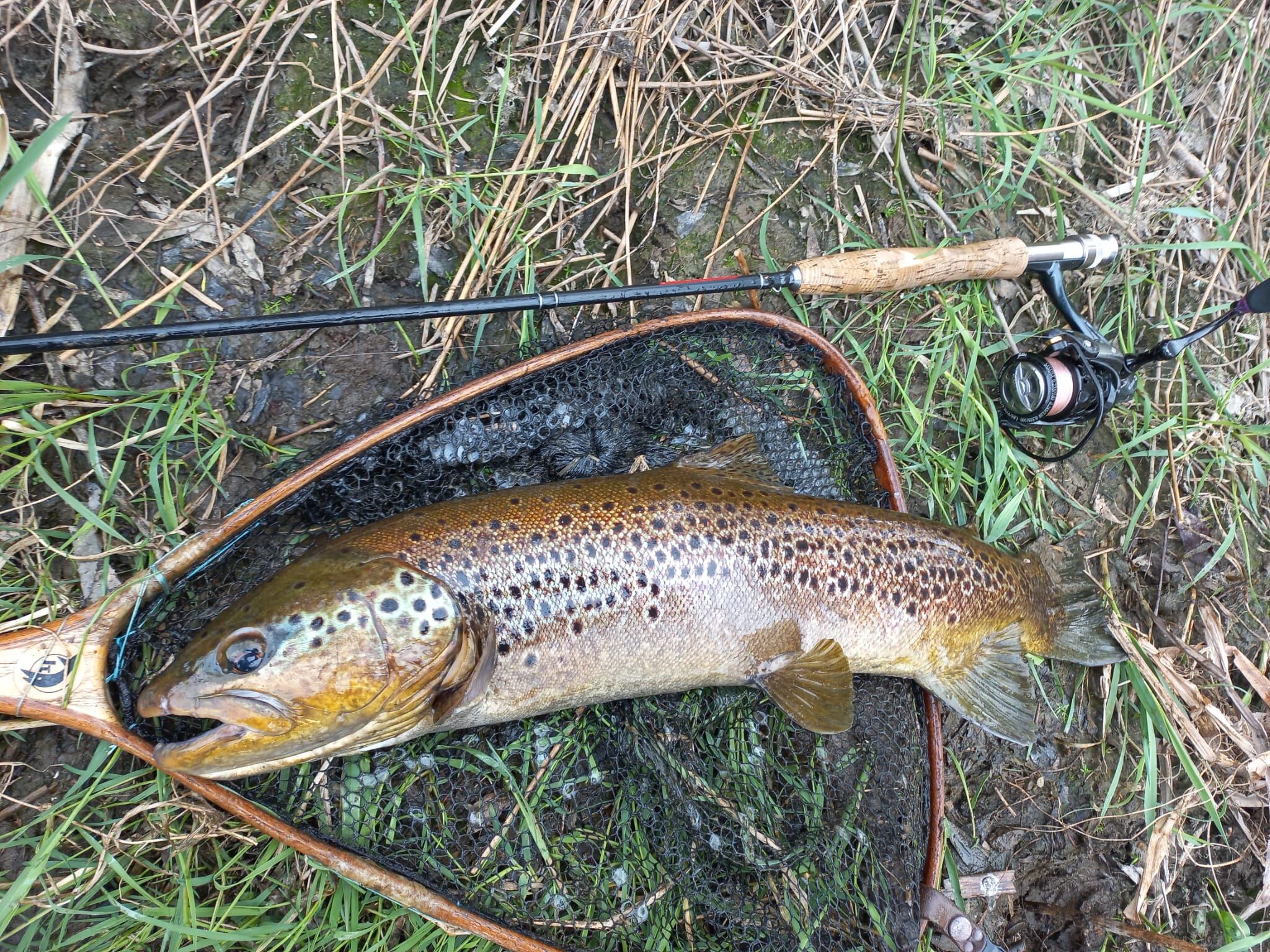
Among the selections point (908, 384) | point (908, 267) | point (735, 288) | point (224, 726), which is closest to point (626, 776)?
point (224, 726)

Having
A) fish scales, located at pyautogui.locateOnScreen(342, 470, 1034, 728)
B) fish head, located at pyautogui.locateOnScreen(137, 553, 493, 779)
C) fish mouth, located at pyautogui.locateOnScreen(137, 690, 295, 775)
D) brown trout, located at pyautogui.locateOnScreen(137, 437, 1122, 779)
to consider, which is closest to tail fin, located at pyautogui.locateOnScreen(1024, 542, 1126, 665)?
brown trout, located at pyautogui.locateOnScreen(137, 437, 1122, 779)

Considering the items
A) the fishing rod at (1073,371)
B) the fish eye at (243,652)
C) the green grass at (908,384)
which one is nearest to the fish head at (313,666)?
the fish eye at (243,652)

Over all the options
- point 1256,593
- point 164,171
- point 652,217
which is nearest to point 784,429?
point 652,217

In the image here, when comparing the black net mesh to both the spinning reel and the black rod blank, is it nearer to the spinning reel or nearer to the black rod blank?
the black rod blank

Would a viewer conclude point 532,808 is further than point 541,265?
No

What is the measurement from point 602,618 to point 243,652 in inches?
35.7

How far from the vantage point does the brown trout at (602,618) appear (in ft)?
5.97

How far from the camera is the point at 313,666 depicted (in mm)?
1811

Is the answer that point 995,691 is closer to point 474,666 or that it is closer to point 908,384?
point 908,384

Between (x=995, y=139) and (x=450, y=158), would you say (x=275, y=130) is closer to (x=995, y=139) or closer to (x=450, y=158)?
(x=450, y=158)

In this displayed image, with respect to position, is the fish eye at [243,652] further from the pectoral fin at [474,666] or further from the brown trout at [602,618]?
the pectoral fin at [474,666]

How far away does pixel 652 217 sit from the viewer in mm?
2836

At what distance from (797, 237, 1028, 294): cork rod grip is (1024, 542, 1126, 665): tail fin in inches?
42.6

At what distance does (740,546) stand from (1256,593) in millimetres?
2786
